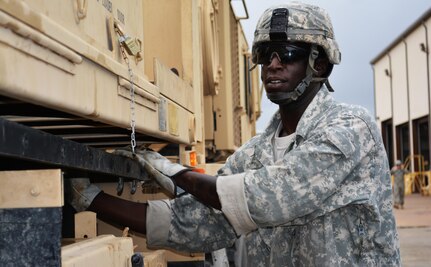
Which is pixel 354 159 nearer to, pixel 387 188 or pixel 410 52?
pixel 387 188

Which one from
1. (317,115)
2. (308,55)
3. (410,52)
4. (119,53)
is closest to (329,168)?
(317,115)

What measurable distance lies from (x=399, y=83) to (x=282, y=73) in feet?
109

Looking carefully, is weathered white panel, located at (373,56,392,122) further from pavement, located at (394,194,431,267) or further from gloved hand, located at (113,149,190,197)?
gloved hand, located at (113,149,190,197)

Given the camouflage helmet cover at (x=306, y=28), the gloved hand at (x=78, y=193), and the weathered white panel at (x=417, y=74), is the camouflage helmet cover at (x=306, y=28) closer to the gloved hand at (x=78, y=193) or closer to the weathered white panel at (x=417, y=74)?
the gloved hand at (x=78, y=193)

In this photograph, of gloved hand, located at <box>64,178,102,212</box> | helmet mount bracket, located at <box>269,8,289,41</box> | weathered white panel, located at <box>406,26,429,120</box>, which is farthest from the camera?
weathered white panel, located at <box>406,26,429,120</box>

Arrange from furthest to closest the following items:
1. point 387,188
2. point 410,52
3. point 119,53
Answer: point 410,52 < point 387,188 < point 119,53

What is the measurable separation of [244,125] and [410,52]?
82.5ft

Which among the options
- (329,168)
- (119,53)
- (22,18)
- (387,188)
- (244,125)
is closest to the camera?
(22,18)

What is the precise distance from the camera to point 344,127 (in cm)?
278

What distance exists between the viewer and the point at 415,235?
14445mm

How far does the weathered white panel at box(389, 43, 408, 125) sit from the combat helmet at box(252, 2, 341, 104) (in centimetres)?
3169

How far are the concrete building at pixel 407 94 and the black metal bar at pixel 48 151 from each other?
28178mm

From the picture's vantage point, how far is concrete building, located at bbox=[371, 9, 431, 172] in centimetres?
3030

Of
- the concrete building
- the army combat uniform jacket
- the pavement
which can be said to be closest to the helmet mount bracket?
the army combat uniform jacket
